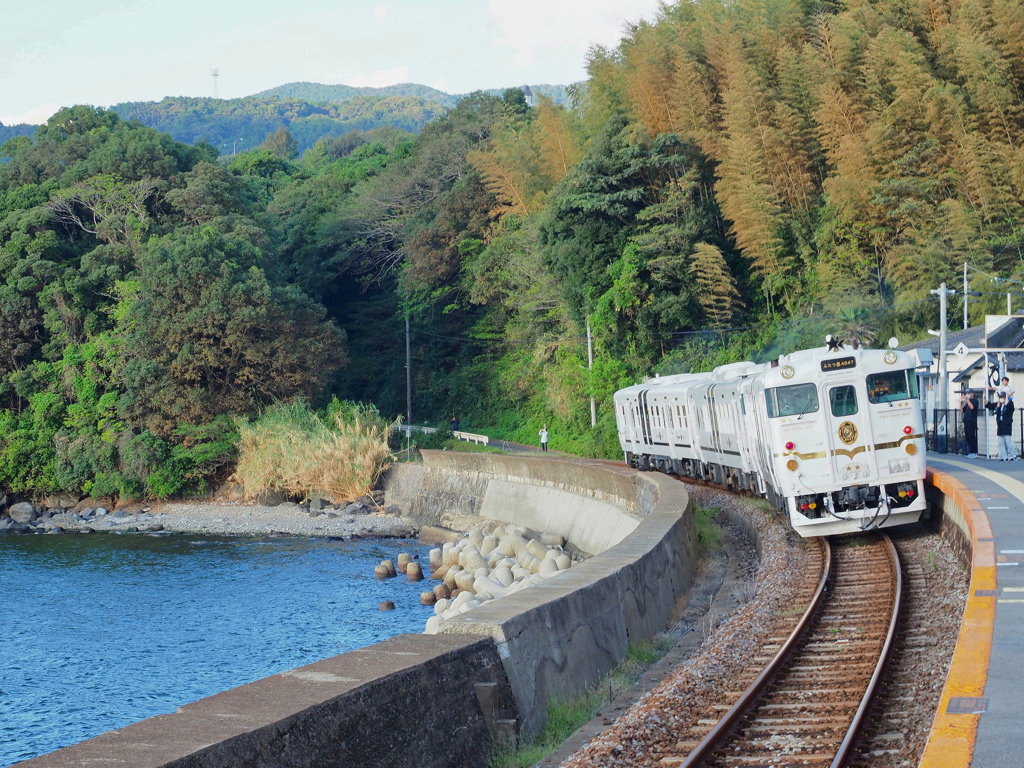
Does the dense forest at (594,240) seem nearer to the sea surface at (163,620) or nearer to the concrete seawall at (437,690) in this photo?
the sea surface at (163,620)

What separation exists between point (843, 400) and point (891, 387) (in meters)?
0.68

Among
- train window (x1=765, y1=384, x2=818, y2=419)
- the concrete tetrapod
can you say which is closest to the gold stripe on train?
train window (x1=765, y1=384, x2=818, y2=419)

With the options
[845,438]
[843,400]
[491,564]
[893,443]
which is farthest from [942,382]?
[845,438]

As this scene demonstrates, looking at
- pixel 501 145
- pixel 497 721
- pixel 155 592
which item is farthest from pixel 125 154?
pixel 497 721

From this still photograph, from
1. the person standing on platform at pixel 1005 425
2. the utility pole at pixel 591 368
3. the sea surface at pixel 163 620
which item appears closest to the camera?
the sea surface at pixel 163 620

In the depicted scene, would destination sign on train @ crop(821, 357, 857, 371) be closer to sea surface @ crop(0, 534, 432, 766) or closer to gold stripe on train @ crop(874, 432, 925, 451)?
gold stripe on train @ crop(874, 432, 925, 451)

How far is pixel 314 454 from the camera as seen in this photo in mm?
38562

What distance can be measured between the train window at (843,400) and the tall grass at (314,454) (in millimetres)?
25017

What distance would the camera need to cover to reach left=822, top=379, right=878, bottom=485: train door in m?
15.1

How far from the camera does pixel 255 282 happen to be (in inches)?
1638

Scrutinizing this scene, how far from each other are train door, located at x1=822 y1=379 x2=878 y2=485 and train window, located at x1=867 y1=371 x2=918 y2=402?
6.4 inches

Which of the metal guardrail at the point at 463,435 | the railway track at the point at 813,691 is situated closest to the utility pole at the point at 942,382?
the railway track at the point at 813,691

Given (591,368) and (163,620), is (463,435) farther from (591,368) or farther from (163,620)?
(163,620)

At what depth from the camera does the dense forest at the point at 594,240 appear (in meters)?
32.2
